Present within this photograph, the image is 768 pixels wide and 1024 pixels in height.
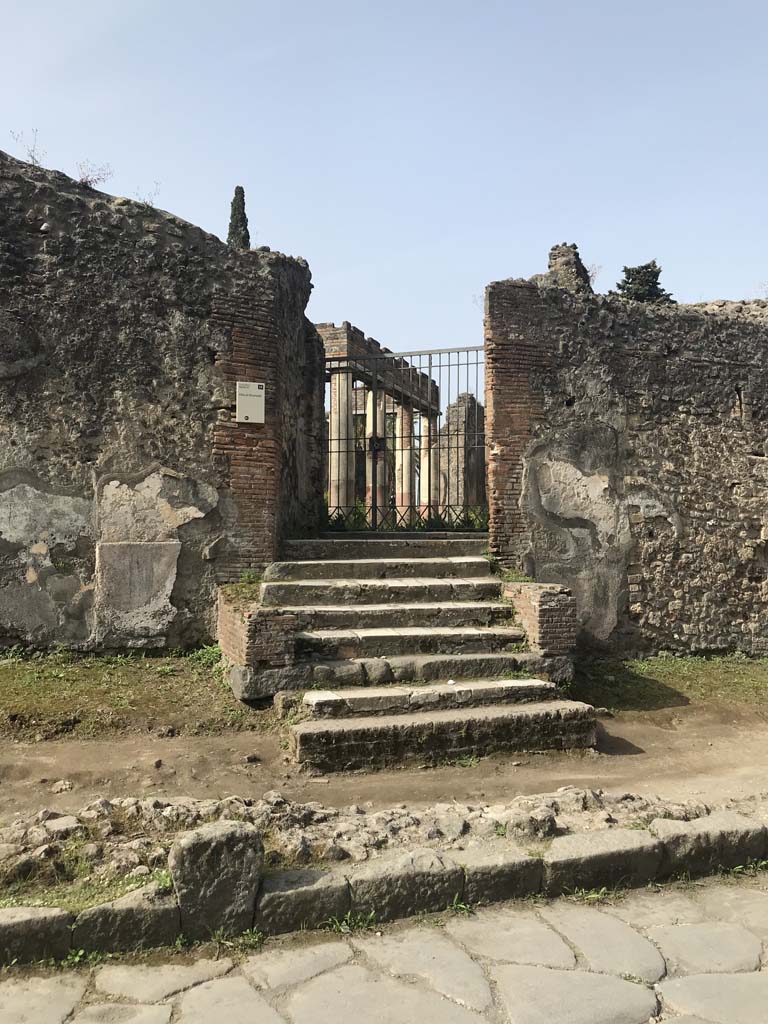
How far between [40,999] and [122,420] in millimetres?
5422

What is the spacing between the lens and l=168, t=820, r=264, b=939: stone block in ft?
9.59

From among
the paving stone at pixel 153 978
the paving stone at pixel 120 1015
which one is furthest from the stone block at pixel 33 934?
the paving stone at pixel 120 1015

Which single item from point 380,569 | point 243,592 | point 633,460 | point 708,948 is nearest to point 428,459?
point 633,460

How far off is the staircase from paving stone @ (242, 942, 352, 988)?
233 centimetres

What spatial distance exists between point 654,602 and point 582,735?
3.06 m

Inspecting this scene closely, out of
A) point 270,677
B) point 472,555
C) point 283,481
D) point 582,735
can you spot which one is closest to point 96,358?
point 283,481

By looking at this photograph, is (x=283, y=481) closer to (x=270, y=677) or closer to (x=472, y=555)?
(x=472, y=555)

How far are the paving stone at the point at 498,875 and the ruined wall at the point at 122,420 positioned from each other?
174 inches

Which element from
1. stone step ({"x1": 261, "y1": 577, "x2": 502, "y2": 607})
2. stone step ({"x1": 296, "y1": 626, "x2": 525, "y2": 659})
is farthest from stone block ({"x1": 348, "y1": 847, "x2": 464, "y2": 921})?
stone step ({"x1": 261, "y1": 577, "x2": 502, "y2": 607})

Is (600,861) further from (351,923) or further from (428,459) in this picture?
(428,459)

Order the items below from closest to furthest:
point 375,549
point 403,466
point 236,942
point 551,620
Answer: point 236,942
point 551,620
point 375,549
point 403,466

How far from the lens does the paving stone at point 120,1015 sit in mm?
2457

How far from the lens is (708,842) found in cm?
372

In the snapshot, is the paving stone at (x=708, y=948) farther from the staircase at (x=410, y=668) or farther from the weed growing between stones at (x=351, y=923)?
the staircase at (x=410, y=668)
